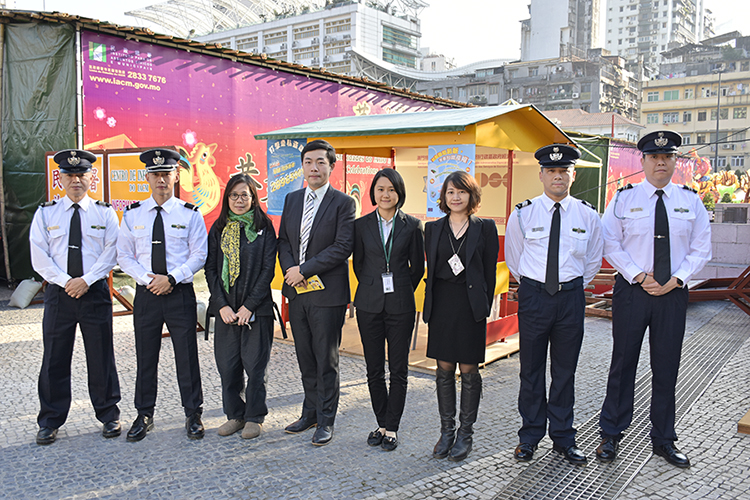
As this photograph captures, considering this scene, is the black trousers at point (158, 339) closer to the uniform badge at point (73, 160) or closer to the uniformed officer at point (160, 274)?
the uniformed officer at point (160, 274)

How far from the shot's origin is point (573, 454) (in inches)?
143

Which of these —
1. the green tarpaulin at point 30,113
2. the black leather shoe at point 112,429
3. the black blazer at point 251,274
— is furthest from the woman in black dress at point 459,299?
the green tarpaulin at point 30,113

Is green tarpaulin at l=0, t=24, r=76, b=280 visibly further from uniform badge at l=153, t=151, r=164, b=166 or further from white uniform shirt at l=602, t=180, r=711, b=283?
white uniform shirt at l=602, t=180, r=711, b=283

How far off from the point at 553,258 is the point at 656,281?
2.18 feet

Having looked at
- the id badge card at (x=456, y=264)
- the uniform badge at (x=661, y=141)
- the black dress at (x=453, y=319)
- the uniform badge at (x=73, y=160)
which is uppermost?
the uniform badge at (x=661, y=141)

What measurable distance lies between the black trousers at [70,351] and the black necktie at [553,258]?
2951mm

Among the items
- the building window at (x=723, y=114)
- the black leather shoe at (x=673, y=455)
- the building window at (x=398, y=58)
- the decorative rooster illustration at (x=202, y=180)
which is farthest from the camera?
the building window at (x=398, y=58)

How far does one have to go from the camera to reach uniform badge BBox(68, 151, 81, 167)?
387 cm

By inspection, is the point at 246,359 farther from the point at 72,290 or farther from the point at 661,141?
the point at 661,141

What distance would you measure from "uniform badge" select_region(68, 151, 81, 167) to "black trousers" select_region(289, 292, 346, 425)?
A: 1719mm

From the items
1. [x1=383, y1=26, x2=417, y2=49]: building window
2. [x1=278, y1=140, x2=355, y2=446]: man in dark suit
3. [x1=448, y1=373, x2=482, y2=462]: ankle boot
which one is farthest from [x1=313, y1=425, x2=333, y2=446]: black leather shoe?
[x1=383, y1=26, x2=417, y2=49]: building window

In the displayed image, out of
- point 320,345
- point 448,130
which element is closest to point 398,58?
point 448,130

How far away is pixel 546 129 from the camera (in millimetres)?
6660

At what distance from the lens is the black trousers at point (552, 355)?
3.62 metres
